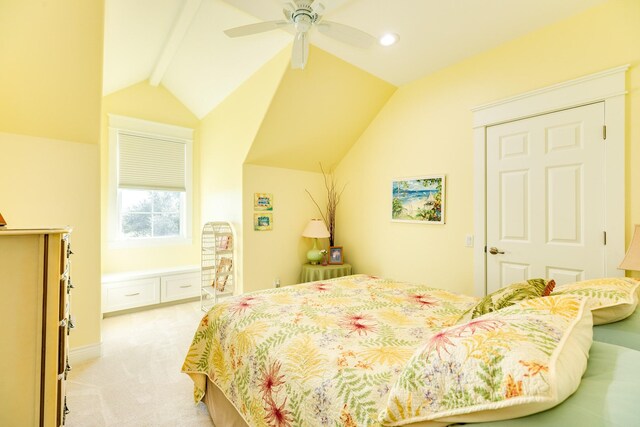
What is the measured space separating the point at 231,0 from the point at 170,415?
2924 mm

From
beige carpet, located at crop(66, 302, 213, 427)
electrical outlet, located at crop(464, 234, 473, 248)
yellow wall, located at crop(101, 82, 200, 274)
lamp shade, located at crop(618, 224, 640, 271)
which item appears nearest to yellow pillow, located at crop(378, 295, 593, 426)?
lamp shade, located at crop(618, 224, 640, 271)

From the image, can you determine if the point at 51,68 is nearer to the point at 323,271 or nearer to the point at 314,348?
the point at 314,348

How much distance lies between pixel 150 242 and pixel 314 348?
3870mm

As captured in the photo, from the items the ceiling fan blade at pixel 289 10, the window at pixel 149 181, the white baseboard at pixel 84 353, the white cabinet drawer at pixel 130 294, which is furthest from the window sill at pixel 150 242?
the ceiling fan blade at pixel 289 10

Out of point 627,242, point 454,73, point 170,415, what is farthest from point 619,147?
point 170,415

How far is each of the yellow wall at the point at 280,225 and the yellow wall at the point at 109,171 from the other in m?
1.47

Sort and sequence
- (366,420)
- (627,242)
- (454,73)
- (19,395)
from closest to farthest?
(366,420) < (19,395) < (627,242) < (454,73)

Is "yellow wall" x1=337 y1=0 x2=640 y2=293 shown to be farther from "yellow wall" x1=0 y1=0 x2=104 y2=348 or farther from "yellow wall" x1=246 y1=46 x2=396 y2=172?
"yellow wall" x1=0 y1=0 x2=104 y2=348

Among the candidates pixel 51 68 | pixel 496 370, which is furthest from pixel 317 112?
pixel 496 370

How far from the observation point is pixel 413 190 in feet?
10.8

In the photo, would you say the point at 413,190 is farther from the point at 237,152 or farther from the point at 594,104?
the point at 237,152

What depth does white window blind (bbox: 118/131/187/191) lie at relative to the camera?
3979 millimetres

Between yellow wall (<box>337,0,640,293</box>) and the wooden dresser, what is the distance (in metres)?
3.04

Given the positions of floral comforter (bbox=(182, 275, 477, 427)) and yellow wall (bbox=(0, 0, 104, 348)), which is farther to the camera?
yellow wall (bbox=(0, 0, 104, 348))
